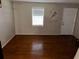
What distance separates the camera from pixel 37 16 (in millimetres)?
6477

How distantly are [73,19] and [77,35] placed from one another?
44.1 inches

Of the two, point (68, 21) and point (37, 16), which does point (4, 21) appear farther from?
point (68, 21)

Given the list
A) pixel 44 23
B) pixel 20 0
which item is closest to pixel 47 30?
pixel 44 23

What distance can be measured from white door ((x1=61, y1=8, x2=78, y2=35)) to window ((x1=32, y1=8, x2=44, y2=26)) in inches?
58.4

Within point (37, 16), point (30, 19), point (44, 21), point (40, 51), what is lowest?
Result: point (40, 51)

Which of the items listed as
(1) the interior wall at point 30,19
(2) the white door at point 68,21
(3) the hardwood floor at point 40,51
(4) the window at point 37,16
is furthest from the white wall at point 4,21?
(2) the white door at point 68,21

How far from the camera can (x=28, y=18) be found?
6547 mm

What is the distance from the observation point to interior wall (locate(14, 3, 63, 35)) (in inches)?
251

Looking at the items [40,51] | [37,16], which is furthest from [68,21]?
[40,51]

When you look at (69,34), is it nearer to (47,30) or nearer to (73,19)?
(73,19)

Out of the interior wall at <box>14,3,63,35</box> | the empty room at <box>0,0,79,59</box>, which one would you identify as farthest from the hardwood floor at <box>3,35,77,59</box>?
the interior wall at <box>14,3,63,35</box>

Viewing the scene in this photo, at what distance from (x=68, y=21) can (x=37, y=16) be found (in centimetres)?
214

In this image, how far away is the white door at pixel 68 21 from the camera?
6.48 metres

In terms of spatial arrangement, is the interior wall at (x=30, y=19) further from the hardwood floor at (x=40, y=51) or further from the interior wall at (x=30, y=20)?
the hardwood floor at (x=40, y=51)
